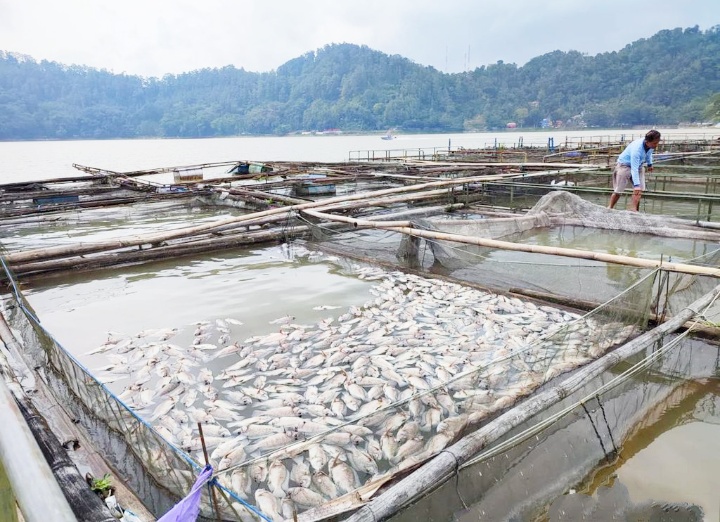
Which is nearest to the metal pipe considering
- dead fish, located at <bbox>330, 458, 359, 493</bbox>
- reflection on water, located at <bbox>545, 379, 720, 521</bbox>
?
dead fish, located at <bbox>330, 458, 359, 493</bbox>

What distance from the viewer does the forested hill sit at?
374 ft

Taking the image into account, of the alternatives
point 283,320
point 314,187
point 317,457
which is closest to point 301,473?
point 317,457

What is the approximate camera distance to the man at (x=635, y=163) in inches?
368

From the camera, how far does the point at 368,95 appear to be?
462ft

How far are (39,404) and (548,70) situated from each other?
16081cm

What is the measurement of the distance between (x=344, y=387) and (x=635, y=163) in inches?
315

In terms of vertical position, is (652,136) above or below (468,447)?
above

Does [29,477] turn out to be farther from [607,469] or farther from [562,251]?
[562,251]

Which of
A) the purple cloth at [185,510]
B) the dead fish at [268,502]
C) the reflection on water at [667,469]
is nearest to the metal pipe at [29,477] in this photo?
the purple cloth at [185,510]

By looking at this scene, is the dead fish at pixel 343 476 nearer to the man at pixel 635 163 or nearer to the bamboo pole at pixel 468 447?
the bamboo pole at pixel 468 447

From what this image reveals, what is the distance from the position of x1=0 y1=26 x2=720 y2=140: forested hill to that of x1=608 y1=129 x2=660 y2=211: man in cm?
11622

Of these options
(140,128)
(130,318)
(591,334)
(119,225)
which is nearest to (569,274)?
(591,334)

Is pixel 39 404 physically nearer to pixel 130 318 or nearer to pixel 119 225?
pixel 130 318

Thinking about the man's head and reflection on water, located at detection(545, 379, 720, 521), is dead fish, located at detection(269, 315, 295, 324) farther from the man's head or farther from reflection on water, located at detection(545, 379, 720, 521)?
the man's head
